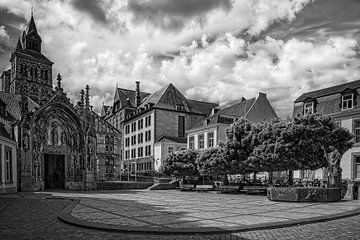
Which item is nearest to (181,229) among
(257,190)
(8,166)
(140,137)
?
(257,190)

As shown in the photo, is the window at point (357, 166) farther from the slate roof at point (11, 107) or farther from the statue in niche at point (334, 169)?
the slate roof at point (11, 107)

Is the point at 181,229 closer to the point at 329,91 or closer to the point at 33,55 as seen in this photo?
the point at 329,91

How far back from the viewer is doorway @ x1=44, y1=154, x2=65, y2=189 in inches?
1378

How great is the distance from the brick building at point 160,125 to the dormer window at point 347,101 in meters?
28.2

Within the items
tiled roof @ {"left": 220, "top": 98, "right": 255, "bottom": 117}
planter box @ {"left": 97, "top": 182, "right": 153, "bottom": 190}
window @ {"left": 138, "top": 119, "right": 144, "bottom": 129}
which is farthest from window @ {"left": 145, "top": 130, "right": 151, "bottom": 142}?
planter box @ {"left": 97, "top": 182, "right": 153, "bottom": 190}

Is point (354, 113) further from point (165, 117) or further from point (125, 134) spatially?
point (125, 134)

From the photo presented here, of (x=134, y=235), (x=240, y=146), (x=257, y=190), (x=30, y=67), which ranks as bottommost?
(x=257, y=190)

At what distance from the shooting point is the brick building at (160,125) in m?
58.3

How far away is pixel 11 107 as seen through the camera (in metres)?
Answer: 34.3

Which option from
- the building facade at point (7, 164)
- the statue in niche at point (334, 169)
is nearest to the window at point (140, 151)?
the building facade at point (7, 164)

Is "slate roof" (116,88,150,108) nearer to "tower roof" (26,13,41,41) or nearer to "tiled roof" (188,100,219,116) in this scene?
"tiled roof" (188,100,219,116)

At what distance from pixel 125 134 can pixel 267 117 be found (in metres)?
32.1

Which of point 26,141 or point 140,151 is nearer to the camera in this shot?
point 26,141

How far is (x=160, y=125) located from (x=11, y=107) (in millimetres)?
28755
